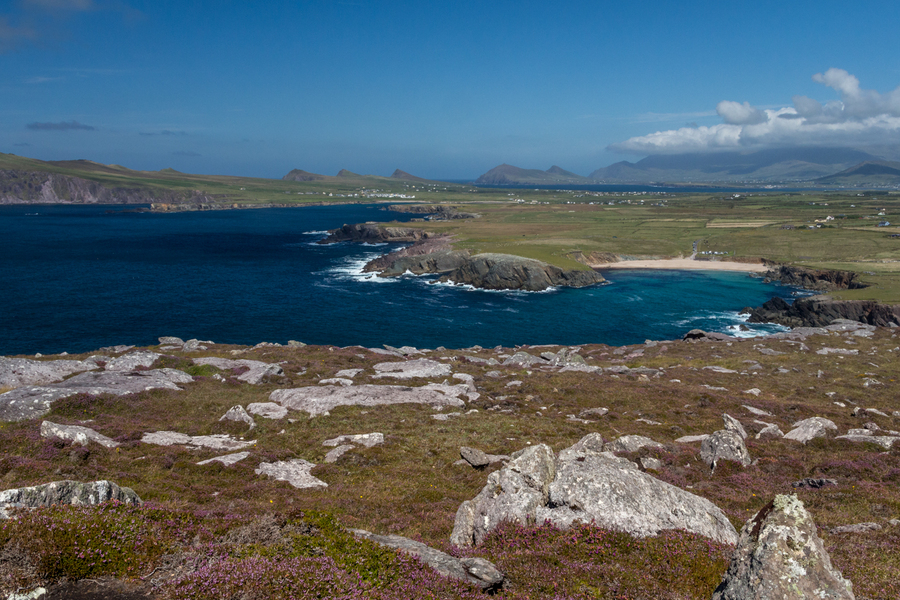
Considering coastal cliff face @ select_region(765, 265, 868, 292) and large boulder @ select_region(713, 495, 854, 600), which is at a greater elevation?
large boulder @ select_region(713, 495, 854, 600)

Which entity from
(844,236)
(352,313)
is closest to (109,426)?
(352,313)

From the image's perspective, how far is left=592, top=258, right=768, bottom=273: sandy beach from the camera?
456ft

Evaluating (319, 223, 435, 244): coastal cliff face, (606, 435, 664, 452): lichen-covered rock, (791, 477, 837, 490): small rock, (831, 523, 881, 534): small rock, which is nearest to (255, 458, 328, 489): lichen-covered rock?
(606, 435, 664, 452): lichen-covered rock

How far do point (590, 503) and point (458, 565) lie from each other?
455 cm

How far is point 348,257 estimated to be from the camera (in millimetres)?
157250

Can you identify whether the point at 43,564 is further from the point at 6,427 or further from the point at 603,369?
the point at 603,369

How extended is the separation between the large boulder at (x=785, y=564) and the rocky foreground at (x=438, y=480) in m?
0.03

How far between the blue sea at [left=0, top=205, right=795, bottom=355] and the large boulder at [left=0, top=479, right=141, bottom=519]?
60.0 metres

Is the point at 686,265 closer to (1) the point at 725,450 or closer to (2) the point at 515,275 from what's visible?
(2) the point at 515,275

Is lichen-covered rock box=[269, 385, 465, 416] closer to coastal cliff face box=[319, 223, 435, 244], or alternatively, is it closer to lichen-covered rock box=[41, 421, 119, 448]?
lichen-covered rock box=[41, 421, 119, 448]

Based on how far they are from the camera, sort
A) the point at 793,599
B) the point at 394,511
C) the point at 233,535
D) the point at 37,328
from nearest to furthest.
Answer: the point at 793,599, the point at 233,535, the point at 394,511, the point at 37,328

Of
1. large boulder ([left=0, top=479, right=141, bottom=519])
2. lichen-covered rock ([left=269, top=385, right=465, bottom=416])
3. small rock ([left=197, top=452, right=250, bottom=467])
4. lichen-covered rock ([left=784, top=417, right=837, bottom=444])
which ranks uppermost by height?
large boulder ([left=0, top=479, right=141, bottom=519])

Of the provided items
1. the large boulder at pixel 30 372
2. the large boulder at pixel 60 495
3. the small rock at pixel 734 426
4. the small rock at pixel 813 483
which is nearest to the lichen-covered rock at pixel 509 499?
the large boulder at pixel 60 495

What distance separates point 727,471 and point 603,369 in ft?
86.7
